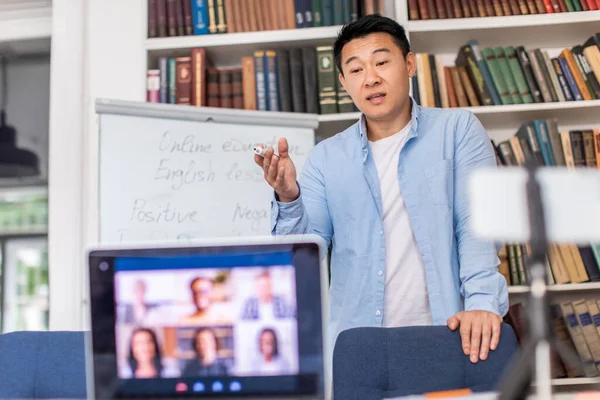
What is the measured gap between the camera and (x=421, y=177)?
186 cm

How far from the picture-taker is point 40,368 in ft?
4.52

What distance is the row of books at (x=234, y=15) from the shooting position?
285 centimetres

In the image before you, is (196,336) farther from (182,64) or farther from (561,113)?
(561,113)

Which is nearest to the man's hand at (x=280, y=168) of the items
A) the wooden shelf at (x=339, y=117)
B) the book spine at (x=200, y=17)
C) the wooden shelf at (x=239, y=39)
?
the wooden shelf at (x=339, y=117)

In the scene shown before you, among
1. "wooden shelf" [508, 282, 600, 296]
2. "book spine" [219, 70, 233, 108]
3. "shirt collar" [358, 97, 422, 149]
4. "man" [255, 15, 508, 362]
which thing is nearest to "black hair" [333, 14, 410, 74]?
Answer: "man" [255, 15, 508, 362]

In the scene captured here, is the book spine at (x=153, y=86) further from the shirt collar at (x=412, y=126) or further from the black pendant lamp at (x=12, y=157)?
the shirt collar at (x=412, y=126)

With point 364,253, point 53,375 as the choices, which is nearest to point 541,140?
point 364,253

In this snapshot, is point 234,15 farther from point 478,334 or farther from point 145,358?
point 145,358

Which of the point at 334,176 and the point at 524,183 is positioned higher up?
the point at 334,176

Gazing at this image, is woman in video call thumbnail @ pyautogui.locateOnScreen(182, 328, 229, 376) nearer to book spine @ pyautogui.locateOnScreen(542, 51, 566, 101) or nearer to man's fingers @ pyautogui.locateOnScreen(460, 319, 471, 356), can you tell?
man's fingers @ pyautogui.locateOnScreen(460, 319, 471, 356)

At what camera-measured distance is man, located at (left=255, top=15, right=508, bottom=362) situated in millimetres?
1794

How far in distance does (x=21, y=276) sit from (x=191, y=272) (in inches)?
106

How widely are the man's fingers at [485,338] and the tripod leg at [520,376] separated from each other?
678 millimetres

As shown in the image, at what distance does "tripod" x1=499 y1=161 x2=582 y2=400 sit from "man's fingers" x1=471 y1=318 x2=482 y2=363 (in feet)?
2.17
